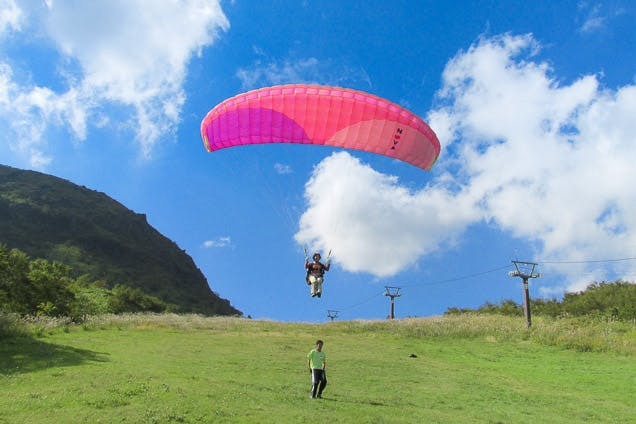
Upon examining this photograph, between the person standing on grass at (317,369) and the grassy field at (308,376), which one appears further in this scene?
the person standing on grass at (317,369)

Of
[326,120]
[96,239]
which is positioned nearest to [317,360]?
[326,120]

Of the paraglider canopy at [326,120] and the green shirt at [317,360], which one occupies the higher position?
the paraglider canopy at [326,120]

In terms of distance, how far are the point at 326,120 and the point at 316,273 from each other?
6.12 meters

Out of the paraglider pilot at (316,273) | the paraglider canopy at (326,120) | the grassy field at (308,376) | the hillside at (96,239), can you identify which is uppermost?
the hillside at (96,239)

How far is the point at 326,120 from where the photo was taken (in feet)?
66.3

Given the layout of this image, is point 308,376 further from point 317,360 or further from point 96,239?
point 96,239

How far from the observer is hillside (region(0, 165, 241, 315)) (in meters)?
105

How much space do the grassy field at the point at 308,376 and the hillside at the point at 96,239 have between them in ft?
238

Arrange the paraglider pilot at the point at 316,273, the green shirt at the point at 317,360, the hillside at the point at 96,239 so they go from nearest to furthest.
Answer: the green shirt at the point at 317,360 → the paraglider pilot at the point at 316,273 → the hillside at the point at 96,239

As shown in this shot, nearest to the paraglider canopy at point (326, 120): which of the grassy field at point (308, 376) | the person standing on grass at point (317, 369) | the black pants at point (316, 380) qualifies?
the person standing on grass at point (317, 369)

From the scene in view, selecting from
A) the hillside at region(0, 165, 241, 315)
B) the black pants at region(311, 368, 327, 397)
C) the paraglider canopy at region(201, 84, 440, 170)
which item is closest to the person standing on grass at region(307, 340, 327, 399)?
the black pants at region(311, 368, 327, 397)

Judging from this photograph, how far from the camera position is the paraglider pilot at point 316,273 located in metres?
18.1

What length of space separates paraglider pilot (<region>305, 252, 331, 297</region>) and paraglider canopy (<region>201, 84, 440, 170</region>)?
5180 millimetres

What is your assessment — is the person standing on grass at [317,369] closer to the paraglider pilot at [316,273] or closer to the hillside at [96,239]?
the paraglider pilot at [316,273]
